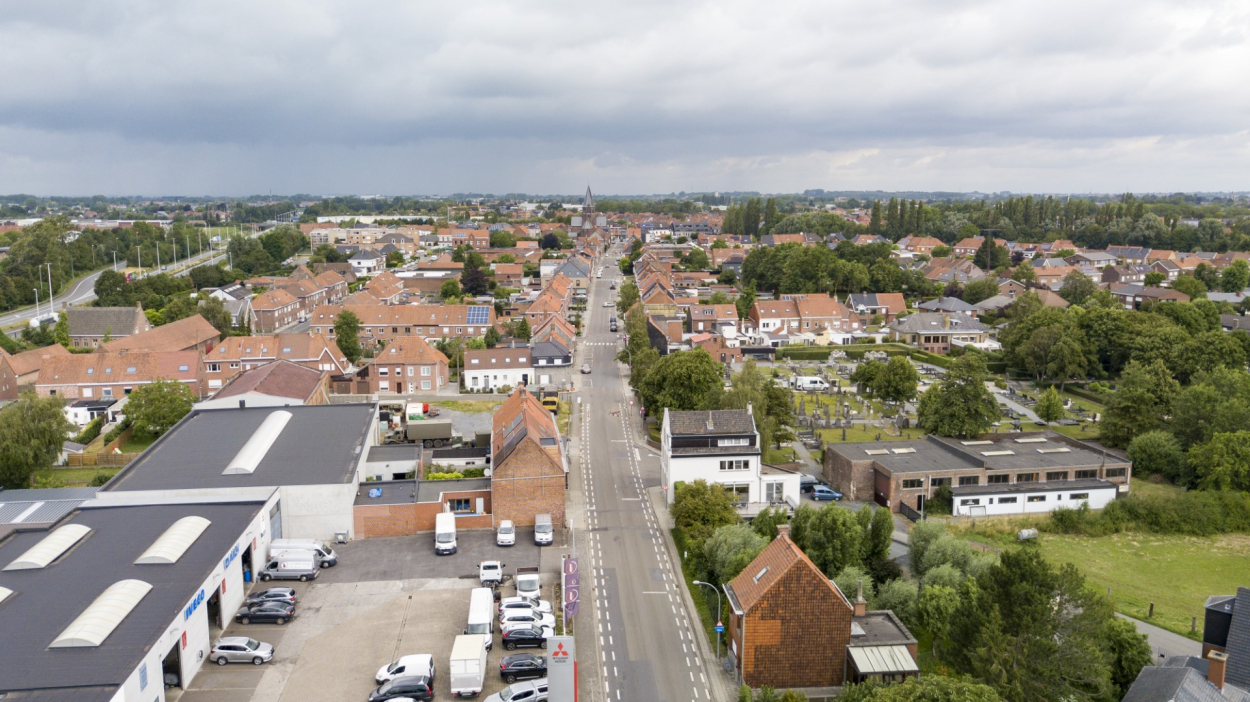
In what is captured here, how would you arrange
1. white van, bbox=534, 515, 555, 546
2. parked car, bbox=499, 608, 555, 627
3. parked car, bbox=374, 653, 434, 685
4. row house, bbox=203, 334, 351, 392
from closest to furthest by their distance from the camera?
1. parked car, bbox=374, 653, 434, 685
2. parked car, bbox=499, 608, 555, 627
3. white van, bbox=534, 515, 555, 546
4. row house, bbox=203, 334, 351, 392

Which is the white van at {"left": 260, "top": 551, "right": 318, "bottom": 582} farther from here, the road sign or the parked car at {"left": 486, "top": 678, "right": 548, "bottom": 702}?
the road sign

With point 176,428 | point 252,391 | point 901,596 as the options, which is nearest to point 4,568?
point 176,428

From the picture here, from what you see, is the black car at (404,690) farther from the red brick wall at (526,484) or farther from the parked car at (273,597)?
the red brick wall at (526,484)

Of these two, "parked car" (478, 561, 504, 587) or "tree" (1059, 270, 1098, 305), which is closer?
"parked car" (478, 561, 504, 587)

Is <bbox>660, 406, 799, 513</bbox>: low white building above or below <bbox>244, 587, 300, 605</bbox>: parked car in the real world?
above

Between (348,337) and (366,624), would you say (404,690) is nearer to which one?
(366,624)

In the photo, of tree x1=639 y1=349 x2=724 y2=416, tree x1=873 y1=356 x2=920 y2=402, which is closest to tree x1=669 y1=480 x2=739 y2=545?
tree x1=639 y1=349 x2=724 y2=416
